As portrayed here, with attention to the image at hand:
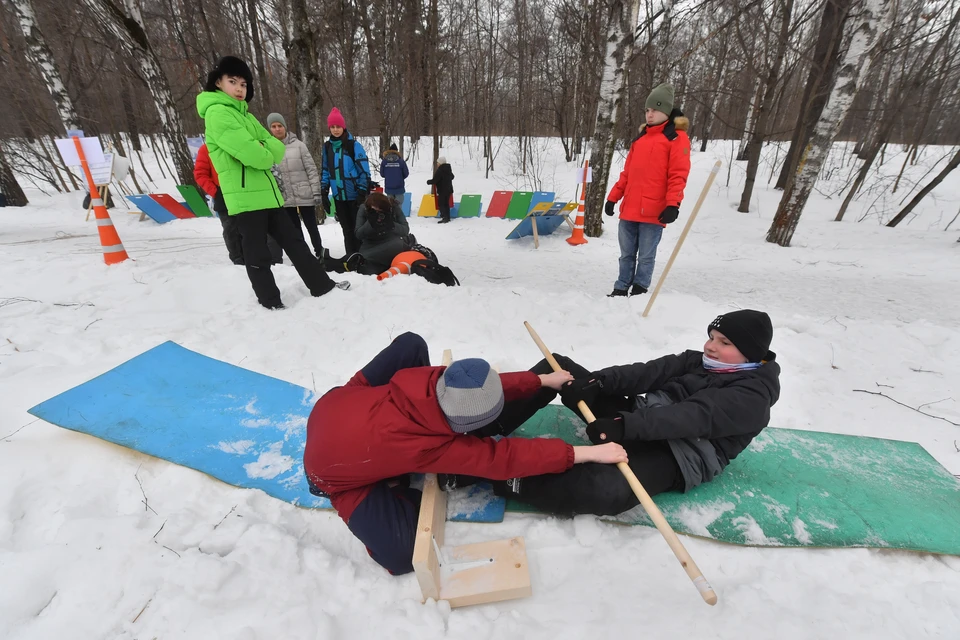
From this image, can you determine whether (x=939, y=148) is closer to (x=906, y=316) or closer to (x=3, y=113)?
(x=906, y=316)

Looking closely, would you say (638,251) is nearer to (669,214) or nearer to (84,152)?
(669,214)

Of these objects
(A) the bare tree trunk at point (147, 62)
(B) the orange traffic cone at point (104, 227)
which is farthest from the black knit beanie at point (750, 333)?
(A) the bare tree trunk at point (147, 62)

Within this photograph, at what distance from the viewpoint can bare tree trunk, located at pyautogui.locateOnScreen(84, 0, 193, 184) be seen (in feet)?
23.1

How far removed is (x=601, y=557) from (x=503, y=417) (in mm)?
828

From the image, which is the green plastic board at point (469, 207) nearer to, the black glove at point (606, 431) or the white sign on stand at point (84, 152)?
the white sign on stand at point (84, 152)

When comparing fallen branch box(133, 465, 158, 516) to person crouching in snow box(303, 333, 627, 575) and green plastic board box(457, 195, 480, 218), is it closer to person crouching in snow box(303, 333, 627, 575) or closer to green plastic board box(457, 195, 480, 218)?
person crouching in snow box(303, 333, 627, 575)

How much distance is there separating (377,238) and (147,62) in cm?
681

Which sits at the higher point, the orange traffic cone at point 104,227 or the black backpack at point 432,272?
the orange traffic cone at point 104,227

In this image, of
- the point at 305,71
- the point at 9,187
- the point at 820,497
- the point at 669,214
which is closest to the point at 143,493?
the point at 820,497

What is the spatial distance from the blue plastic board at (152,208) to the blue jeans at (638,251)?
9.26 m

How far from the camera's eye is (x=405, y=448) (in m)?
1.62

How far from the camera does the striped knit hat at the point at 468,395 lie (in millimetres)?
1589

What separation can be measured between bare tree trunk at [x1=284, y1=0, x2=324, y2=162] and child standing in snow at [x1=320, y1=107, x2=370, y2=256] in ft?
3.89

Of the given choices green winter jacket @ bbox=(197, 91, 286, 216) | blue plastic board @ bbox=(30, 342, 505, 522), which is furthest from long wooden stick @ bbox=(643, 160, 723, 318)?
green winter jacket @ bbox=(197, 91, 286, 216)
